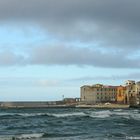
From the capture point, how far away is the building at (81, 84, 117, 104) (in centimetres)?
18038

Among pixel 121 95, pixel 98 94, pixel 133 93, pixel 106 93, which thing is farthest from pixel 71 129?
pixel 106 93

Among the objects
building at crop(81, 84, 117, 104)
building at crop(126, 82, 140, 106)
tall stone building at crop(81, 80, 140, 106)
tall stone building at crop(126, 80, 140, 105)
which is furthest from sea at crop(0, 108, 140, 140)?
building at crop(81, 84, 117, 104)

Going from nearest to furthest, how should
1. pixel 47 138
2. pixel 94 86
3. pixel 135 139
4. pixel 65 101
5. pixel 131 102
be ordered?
pixel 135 139 < pixel 47 138 < pixel 131 102 < pixel 94 86 < pixel 65 101

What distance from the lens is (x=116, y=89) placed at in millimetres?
184750

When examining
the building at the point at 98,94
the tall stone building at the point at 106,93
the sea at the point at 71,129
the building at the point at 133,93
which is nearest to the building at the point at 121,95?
the tall stone building at the point at 106,93

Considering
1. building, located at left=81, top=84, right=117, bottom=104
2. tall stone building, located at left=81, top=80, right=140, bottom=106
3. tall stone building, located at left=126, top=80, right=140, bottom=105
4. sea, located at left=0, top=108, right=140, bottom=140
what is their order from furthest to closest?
building, located at left=81, top=84, right=117, bottom=104 < tall stone building, located at left=81, top=80, right=140, bottom=106 < tall stone building, located at left=126, top=80, right=140, bottom=105 < sea, located at left=0, top=108, right=140, bottom=140

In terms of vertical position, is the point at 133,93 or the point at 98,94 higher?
the point at 98,94

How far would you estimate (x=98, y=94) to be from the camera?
595 ft

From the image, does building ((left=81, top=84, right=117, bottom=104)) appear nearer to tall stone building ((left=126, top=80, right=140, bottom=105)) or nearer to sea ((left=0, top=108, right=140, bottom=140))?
tall stone building ((left=126, top=80, right=140, bottom=105))

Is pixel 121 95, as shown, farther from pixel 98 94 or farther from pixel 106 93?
pixel 106 93

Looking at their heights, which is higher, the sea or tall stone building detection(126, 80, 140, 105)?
tall stone building detection(126, 80, 140, 105)

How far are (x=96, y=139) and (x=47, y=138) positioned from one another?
391 cm

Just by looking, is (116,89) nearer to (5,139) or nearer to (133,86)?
(133,86)

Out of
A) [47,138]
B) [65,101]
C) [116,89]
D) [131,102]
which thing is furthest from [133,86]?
[47,138]
